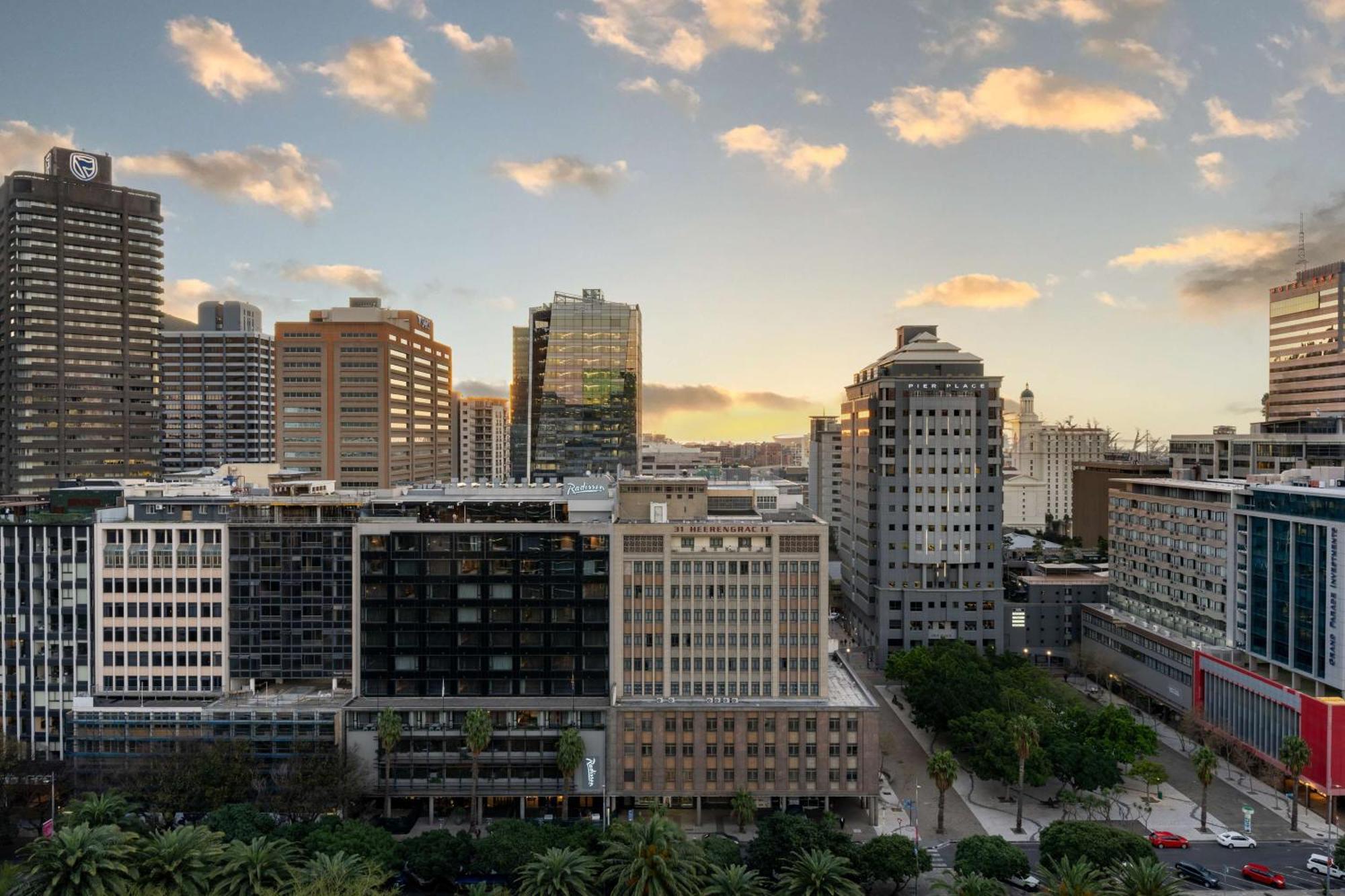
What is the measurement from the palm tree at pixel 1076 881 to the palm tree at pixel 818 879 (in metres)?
15.0

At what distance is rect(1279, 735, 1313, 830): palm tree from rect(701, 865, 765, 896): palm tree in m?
62.1

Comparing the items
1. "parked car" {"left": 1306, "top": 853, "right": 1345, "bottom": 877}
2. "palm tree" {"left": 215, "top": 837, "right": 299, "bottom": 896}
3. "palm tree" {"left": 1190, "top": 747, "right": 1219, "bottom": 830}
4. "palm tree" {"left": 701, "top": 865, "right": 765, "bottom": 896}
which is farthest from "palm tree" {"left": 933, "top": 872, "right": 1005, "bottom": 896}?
"palm tree" {"left": 215, "top": 837, "right": 299, "bottom": 896}

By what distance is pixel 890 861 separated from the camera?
7269 cm

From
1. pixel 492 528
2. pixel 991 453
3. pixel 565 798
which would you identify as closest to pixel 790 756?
pixel 565 798

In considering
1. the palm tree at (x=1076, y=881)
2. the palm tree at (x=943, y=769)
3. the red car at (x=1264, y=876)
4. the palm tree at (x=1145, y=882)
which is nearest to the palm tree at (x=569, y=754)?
the palm tree at (x=943, y=769)

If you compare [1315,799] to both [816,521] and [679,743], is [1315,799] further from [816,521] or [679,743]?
[679,743]

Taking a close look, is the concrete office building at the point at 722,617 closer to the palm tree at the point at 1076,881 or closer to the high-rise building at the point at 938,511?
the palm tree at the point at 1076,881

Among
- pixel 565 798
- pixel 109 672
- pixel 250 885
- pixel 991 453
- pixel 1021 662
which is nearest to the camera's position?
pixel 250 885

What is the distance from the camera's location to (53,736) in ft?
315

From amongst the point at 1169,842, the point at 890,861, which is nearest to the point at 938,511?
the point at 1169,842

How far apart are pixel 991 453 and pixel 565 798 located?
94852mm

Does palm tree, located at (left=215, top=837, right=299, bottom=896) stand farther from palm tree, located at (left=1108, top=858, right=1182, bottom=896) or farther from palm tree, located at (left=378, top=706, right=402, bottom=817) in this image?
palm tree, located at (left=1108, top=858, right=1182, bottom=896)

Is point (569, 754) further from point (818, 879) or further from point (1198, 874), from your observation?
point (1198, 874)

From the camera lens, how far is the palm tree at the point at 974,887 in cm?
6438
